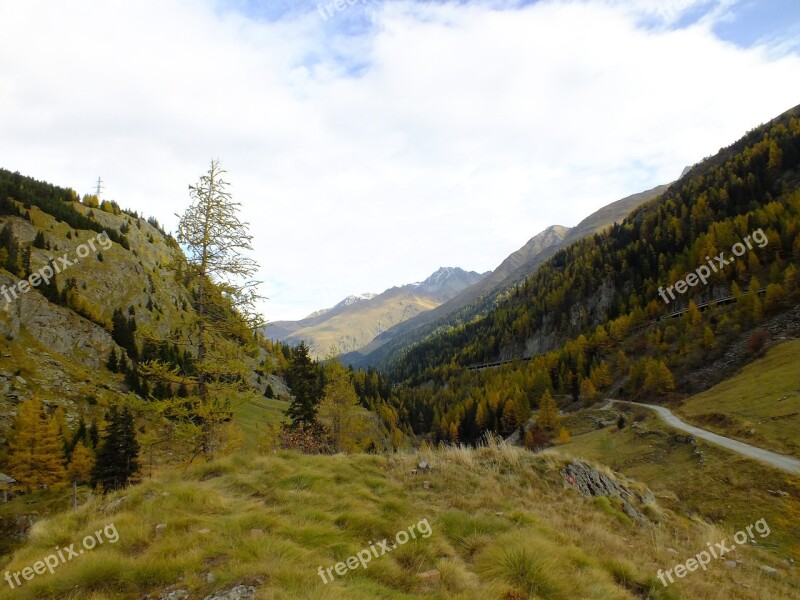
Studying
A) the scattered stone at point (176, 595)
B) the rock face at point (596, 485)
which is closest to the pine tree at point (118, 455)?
the scattered stone at point (176, 595)

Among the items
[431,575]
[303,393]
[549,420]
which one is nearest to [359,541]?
[431,575]

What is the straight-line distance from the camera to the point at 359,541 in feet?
27.7

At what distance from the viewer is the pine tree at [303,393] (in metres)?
44.1

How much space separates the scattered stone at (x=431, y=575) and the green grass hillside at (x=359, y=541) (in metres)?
0.08

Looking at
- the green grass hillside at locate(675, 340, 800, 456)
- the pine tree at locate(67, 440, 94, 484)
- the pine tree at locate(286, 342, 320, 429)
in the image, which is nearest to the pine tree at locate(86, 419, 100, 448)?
the pine tree at locate(67, 440, 94, 484)

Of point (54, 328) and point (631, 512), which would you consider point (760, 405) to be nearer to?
point (631, 512)

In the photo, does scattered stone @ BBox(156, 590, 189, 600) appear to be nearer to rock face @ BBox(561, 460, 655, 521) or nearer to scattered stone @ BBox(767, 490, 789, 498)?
rock face @ BBox(561, 460, 655, 521)

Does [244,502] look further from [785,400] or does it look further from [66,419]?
[66,419]

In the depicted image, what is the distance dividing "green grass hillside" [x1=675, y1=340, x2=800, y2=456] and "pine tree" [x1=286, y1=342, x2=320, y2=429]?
4305 cm

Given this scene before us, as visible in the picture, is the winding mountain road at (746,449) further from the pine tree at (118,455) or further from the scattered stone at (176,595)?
the pine tree at (118,455)

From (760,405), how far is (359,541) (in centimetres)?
4978

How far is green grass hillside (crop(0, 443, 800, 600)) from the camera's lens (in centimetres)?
622

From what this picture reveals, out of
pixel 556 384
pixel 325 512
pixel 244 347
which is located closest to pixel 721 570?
pixel 325 512

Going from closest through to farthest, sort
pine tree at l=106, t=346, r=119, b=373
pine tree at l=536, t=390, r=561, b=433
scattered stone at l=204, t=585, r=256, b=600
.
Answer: scattered stone at l=204, t=585, r=256, b=600
pine tree at l=106, t=346, r=119, b=373
pine tree at l=536, t=390, r=561, b=433
